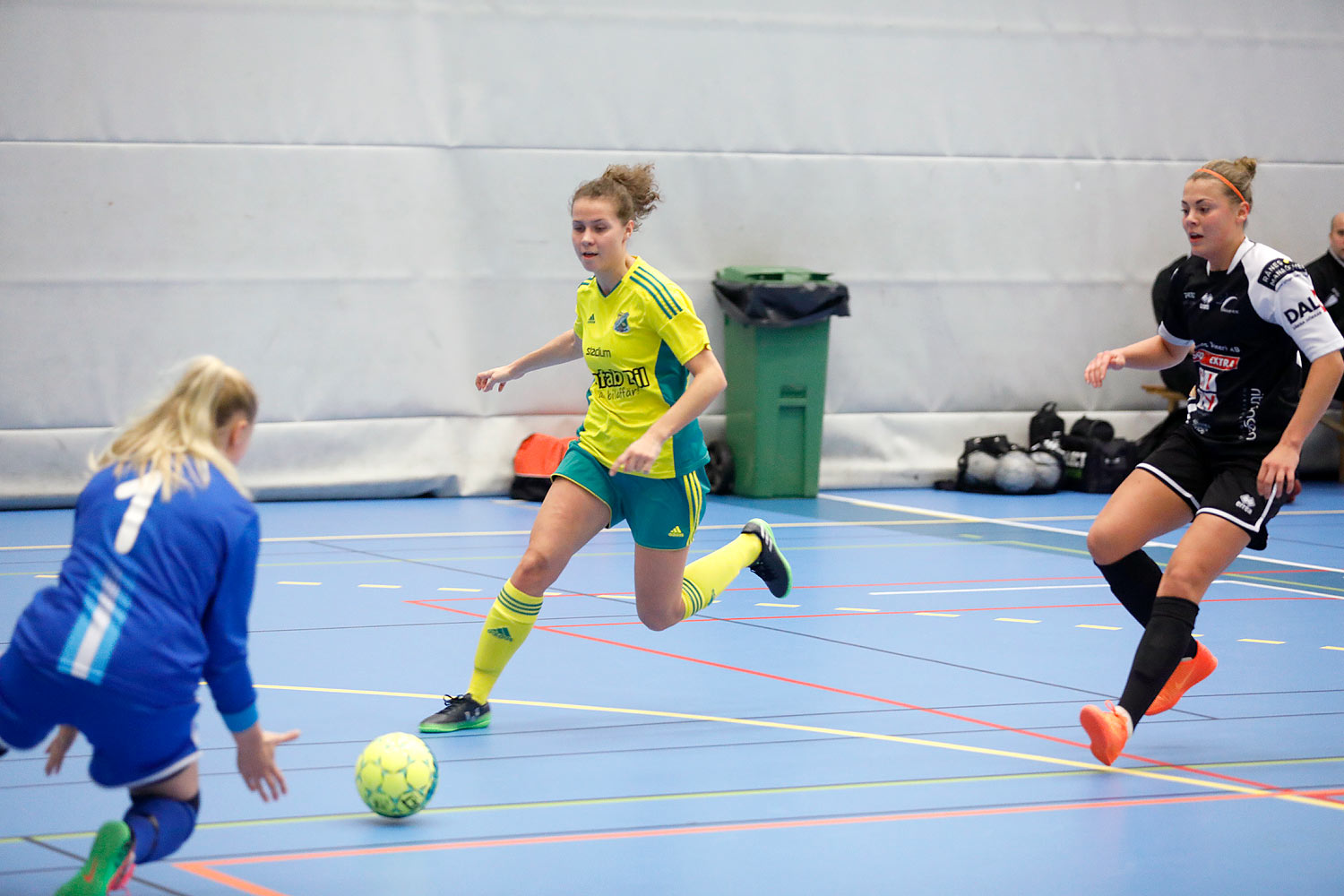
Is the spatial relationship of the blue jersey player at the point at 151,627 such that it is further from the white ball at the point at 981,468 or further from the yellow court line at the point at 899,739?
the white ball at the point at 981,468

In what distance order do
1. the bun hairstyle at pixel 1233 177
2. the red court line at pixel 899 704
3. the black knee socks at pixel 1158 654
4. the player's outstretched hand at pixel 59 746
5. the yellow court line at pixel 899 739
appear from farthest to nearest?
the bun hairstyle at pixel 1233 177 → the black knee socks at pixel 1158 654 → the red court line at pixel 899 704 → the yellow court line at pixel 899 739 → the player's outstretched hand at pixel 59 746

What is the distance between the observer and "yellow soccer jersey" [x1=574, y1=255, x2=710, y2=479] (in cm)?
538

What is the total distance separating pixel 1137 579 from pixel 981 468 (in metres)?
8.01

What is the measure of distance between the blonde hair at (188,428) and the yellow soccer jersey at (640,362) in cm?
213

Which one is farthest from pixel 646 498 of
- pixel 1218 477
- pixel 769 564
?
pixel 1218 477

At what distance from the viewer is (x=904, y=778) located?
15.6ft

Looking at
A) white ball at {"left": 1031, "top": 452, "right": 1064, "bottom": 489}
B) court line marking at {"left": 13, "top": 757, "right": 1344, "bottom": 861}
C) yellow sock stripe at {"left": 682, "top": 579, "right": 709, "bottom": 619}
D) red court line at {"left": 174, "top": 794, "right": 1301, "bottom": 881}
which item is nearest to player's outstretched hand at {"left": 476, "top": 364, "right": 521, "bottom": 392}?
yellow sock stripe at {"left": 682, "top": 579, "right": 709, "bottom": 619}

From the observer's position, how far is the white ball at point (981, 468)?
1337 cm

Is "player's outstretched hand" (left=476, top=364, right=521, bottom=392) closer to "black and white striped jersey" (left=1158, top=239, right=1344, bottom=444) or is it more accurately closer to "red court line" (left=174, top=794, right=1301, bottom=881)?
"red court line" (left=174, top=794, right=1301, bottom=881)

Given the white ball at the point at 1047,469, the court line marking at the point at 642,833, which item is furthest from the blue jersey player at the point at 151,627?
the white ball at the point at 1047,469

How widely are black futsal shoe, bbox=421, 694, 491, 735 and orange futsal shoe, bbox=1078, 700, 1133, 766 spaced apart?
6.58 feet

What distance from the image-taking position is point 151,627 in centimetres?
327

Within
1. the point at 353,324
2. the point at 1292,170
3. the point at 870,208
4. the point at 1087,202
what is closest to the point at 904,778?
the point at 353,324

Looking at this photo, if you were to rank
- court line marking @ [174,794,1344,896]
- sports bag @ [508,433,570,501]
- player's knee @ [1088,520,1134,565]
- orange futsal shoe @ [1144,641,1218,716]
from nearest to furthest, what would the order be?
court line marking @ [174,794,1344,896] < player's knee @ [1088,520,1134,565] < orange futsal shoe @ [1144,641,1218,716] < sports bag @ [508,433,570,501]
